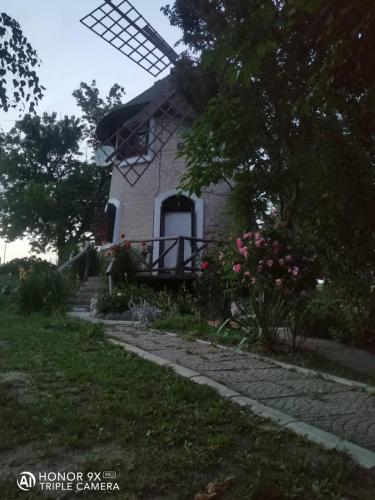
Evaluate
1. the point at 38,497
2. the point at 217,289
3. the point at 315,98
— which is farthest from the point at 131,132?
the point at 38,497

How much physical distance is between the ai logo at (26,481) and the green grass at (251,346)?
10.9ft

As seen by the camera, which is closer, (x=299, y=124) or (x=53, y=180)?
(x=299, y=124)

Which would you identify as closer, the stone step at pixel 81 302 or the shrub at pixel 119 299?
the shrub at pixel 119 299

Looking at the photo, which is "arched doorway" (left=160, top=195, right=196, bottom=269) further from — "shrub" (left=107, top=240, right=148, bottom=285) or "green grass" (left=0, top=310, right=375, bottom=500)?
"green grass" (left=0, top=310, right=375, bottom=500)

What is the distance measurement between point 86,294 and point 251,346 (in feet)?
27.2

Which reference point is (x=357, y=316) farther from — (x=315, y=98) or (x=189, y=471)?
(x=189, y=471)

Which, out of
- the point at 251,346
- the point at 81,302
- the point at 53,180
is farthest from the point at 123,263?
the point at 53,180

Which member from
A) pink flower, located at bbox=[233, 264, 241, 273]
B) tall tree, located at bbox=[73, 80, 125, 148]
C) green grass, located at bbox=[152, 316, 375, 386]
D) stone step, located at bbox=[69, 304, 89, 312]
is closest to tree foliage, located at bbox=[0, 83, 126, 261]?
tall tree, located at bbox=[73, 80, 125, 148]

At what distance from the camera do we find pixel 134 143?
1742 centimetres

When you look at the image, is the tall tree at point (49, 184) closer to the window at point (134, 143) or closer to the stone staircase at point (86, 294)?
the window at point (134, 143)

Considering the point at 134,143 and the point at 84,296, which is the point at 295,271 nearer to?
the point at 84,296

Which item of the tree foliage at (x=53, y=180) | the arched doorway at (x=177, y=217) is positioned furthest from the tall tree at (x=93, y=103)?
the arched doorway at (x=177, y=217)

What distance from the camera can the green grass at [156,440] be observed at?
81.6 inches

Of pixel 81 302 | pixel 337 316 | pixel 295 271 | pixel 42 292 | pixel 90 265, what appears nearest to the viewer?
pixel 295 271
